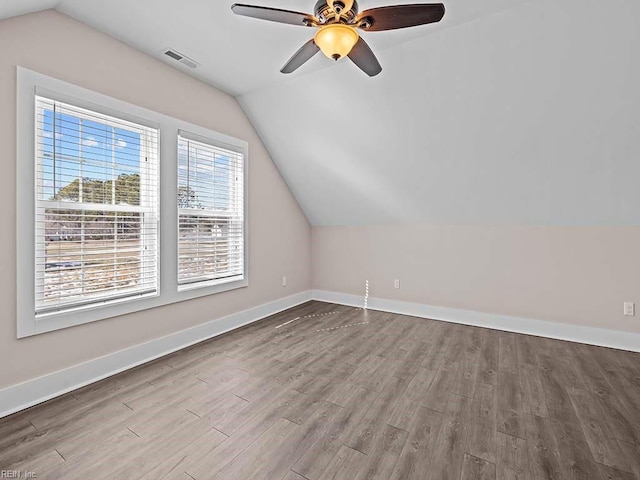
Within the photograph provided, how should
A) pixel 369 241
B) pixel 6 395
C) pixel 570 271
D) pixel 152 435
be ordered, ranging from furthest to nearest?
1. pixel 369 241
2. pixel 570 271
3. pixel 6 395
4. pixel 152 435

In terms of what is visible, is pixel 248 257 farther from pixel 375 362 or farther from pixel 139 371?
pixel 375 362

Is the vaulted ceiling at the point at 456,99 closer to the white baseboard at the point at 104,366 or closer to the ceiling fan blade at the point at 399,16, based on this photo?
the ceiling fan blade at the point at 399,16

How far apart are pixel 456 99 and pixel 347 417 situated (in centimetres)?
267

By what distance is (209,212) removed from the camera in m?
3.37

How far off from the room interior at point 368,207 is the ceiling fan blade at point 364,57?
4cm

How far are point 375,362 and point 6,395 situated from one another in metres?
2.63

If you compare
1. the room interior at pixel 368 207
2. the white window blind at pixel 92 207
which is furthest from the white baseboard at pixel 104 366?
the white window blind at pixel 92 207

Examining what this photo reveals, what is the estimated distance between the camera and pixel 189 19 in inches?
89.4

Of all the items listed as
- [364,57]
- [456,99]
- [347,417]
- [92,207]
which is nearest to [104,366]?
[92,207]

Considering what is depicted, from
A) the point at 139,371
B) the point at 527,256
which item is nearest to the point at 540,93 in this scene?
the point at 527,256

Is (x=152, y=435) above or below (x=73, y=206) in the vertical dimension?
below

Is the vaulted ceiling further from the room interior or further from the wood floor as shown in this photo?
the wood floor

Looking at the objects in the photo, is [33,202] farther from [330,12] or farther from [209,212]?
[330,12]

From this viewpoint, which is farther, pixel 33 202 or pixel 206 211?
pixel 206 211
